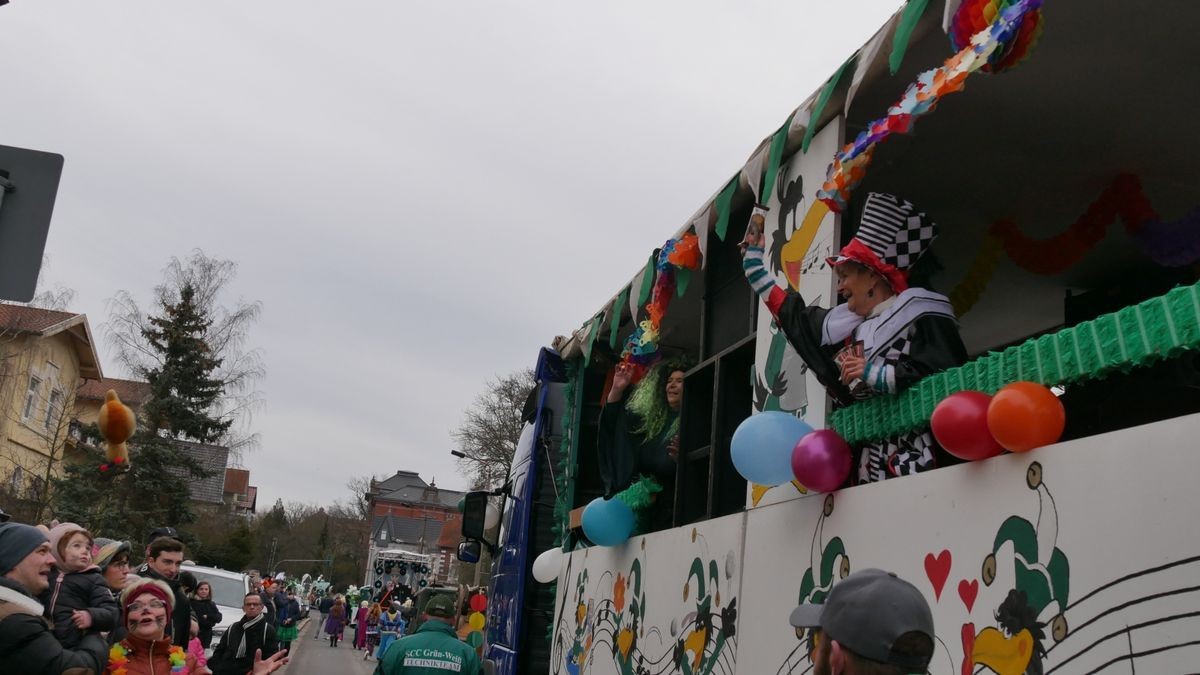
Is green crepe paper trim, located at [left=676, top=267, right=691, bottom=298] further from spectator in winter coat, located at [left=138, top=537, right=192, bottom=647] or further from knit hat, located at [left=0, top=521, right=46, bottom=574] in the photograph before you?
spectator in winter coat, located at [left=138, top=537, right=192, bottom=647]

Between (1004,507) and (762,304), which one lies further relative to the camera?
(762,304)

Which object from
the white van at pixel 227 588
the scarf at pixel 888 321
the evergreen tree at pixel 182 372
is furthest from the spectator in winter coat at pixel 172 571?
the evergreen tree at pixel 182 372

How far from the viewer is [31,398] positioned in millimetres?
39156

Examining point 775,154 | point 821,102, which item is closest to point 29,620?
point 775,154

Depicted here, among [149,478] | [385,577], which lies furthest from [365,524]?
[149,478]

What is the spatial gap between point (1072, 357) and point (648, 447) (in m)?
3.29

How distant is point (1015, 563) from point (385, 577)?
4298cm

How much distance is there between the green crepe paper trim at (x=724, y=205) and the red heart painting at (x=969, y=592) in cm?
220

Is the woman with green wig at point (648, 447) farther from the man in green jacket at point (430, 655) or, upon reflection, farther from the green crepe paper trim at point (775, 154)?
the green crepe paper trim at point (775, 154)

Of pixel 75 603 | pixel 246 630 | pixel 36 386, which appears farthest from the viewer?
pixel 36 386

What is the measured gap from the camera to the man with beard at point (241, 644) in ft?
32.3

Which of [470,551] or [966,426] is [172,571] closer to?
[470,551]

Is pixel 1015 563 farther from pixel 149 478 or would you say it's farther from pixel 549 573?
pixel 149 478

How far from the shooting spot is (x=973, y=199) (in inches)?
220
